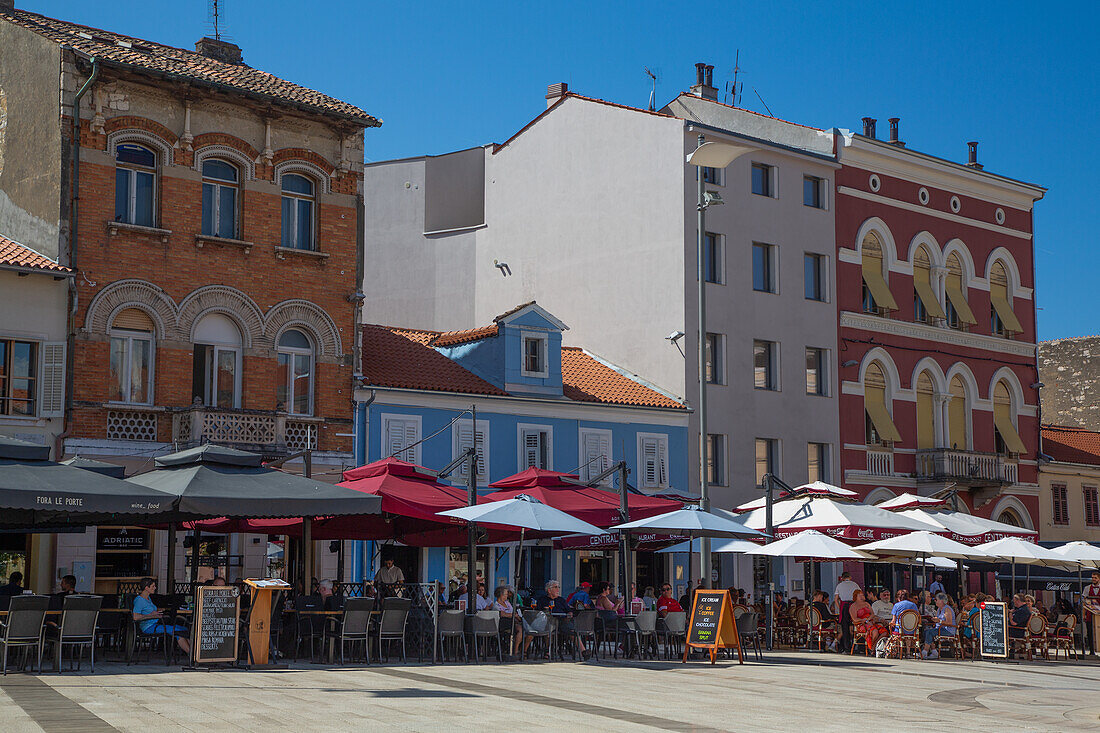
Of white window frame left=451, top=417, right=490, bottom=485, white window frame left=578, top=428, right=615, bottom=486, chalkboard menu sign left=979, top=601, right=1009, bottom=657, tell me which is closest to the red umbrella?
chalkboard menu sign left=979, top=601, right=1009, bottom=657

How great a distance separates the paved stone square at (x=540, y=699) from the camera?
13461 mm

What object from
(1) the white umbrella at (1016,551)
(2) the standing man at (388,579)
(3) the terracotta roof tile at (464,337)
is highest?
(3) the terracotta roof tile at (464,337)

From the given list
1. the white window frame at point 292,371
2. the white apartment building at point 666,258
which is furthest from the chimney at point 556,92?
the white window frame at point 292,371

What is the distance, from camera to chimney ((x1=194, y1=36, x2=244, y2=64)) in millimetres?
35781

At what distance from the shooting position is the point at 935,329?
4594cm

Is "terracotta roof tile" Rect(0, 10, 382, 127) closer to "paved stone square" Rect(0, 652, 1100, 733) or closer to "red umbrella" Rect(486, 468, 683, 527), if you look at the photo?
"red umbrella" Rect(486, 468, 683, 527)

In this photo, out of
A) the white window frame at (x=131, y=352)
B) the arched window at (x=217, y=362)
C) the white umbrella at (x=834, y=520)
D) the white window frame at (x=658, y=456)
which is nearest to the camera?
the white umbrella at (x=834, y=520)

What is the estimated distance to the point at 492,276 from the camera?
45406 mm

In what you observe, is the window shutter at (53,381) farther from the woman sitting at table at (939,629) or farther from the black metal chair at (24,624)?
the woman sitting at table at (939,629)

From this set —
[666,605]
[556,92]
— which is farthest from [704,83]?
[666,605]

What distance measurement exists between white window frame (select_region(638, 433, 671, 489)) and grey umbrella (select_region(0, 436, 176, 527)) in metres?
20.8

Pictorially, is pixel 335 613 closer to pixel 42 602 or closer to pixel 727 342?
pixel 42 602

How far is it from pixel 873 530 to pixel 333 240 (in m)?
14.3

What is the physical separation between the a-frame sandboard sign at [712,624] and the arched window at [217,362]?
1260 centimetres
